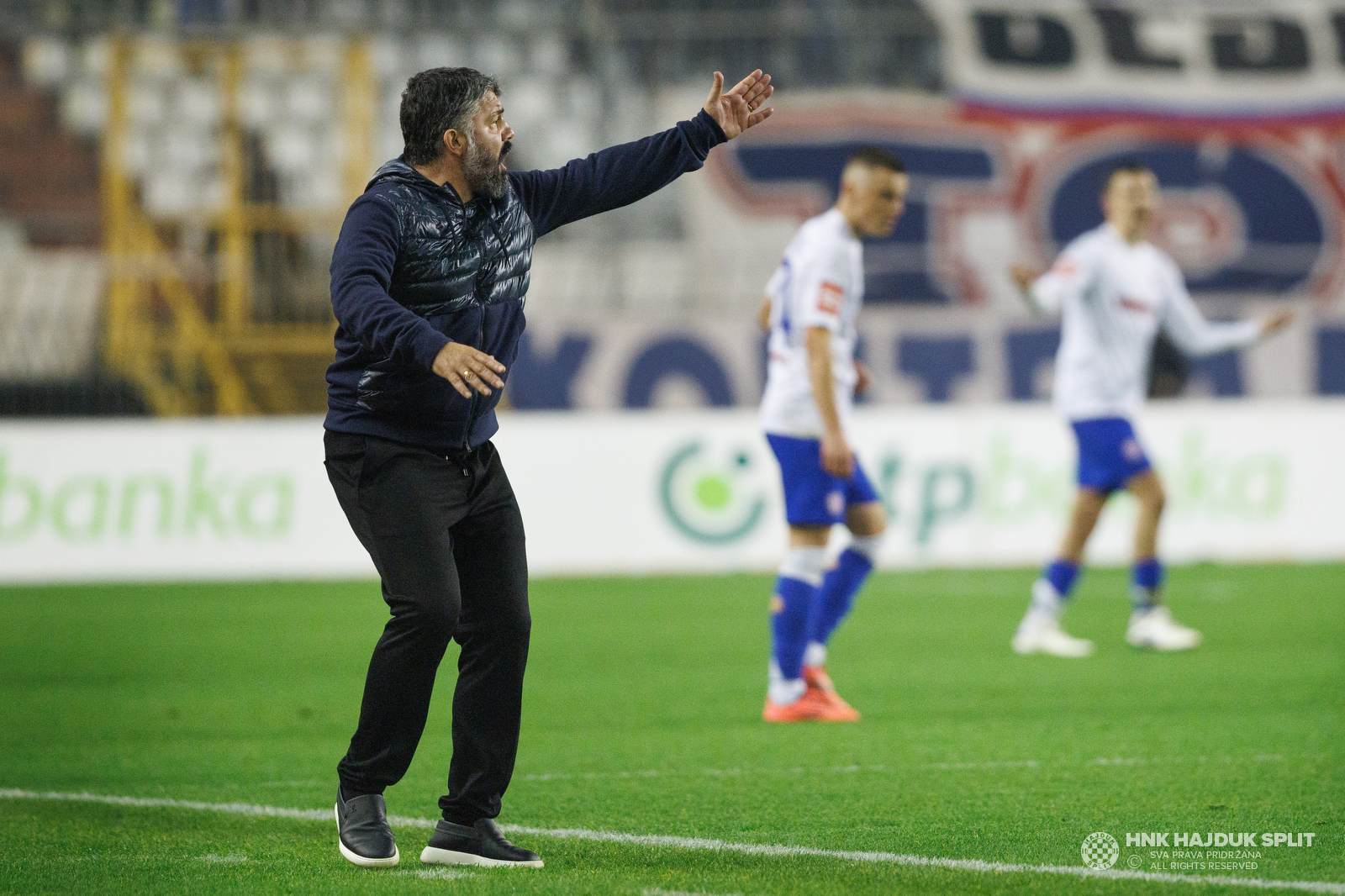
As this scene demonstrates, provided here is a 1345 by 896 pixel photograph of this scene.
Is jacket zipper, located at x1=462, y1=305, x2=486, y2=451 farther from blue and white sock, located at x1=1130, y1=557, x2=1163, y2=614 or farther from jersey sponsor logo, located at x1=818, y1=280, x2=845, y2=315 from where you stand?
blue and white sock, located at x1=1130, y1=557, x2=1163, y2=614

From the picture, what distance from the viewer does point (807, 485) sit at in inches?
281

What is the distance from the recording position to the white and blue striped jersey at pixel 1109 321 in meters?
9.23

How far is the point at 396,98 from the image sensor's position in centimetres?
1967

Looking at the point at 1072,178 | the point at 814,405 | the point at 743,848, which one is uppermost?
the point at 1072,178

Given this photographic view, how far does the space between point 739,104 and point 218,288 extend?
14.9m

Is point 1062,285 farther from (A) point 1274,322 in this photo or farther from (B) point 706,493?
(B) point 706,493

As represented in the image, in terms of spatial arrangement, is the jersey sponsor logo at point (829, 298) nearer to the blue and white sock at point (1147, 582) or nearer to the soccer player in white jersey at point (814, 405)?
the soccer player in white jersey at point (814, 405)

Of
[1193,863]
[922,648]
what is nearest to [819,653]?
[922,648]

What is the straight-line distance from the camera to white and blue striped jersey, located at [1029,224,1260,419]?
9.23 meters

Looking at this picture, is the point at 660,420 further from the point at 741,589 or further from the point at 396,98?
the point at 396,98

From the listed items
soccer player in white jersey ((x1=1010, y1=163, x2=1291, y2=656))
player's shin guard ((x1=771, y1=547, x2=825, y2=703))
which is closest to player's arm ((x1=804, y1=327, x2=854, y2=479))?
player's shin guard ((x1=771, y1=547, x2=825, y2=703))

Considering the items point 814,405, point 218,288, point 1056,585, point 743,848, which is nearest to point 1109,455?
point 1056,585

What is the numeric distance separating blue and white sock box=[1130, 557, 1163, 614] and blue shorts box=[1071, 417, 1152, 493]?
0.45m

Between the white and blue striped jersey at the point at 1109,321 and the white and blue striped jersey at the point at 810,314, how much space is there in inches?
89.3
